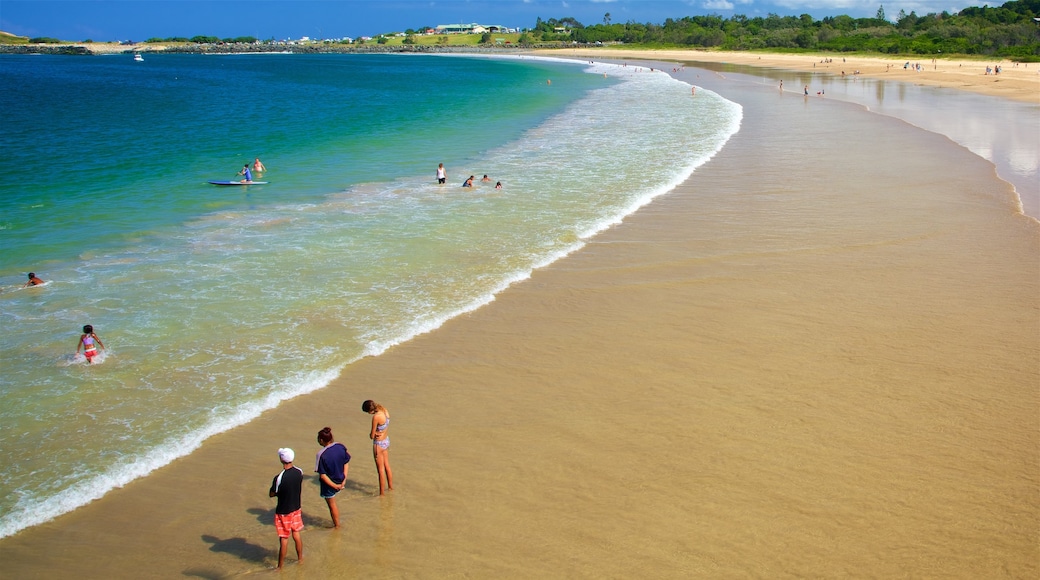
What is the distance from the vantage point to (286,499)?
730cm

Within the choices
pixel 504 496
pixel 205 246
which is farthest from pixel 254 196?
pixel 504 496

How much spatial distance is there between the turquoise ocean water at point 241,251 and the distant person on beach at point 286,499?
2882 mm

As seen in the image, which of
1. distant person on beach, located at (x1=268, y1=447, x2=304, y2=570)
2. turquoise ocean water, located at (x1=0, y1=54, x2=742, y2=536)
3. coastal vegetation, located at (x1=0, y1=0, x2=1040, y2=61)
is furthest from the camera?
coastal vegetation, located at (x1=0, y1=0, x2=1040, y2=61)

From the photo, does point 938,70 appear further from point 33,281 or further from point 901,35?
point 33,281

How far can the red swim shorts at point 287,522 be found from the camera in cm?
734

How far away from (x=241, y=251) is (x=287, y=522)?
12476 millimetres

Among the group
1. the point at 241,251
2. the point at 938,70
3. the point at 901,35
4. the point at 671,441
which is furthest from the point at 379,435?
the point at 901,35

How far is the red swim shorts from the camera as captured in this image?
24.1 ft

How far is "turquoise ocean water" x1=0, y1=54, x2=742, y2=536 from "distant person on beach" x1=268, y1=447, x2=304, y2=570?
113 inches

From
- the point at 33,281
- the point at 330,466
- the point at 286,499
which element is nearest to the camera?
the point at 286,499

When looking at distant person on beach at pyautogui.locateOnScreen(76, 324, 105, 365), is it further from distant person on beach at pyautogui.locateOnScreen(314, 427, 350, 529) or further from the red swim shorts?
the red swim shorts

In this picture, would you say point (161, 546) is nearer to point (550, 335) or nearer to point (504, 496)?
point (504, 496)

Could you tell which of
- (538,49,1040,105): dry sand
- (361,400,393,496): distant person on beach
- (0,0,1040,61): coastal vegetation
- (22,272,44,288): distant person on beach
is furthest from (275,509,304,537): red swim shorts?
(0,0,1040,61): coastal vegetation

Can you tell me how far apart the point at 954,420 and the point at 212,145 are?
39352mm
